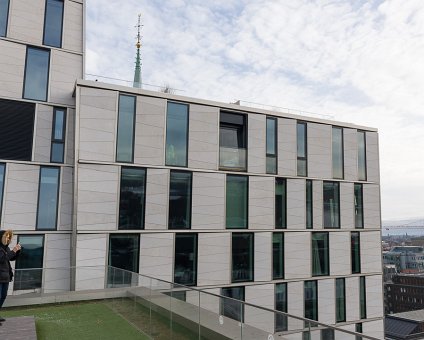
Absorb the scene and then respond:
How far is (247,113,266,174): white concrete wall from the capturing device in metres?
18.7

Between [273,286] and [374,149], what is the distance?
10.7m

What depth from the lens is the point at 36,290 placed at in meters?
11.9

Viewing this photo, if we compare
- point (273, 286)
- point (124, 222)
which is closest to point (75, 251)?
point (124, 222)

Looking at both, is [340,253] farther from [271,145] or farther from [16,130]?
[16,130]

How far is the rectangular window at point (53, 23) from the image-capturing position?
670 inches

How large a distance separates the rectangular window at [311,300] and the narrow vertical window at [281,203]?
3.37 m

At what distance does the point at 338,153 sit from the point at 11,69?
55.5ft

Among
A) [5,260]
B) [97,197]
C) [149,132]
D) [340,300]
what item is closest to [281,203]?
[340,300]

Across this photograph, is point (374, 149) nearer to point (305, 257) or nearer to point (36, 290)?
point (305, 257)

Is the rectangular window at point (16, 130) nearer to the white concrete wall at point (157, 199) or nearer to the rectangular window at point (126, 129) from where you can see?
the rectangular window at point (126, 129)

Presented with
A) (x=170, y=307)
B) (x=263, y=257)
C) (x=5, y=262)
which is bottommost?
(x=263, y=257)

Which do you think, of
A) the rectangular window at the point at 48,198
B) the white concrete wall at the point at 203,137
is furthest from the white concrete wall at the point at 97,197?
the white concrete wall at the point at 203,137

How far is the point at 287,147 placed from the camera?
19.8 metres

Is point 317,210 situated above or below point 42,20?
below
